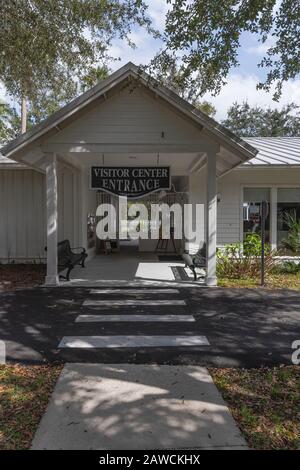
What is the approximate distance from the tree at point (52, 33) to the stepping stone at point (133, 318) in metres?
5.35

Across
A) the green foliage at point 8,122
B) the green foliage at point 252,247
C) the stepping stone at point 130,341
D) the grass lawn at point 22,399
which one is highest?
the green foliage at point 8,122

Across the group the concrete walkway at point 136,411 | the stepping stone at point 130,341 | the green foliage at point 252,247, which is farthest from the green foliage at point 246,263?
the concrete walkway at point 136,411

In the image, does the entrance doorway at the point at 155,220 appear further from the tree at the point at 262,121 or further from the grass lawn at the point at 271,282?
the tree at the point at 262,121

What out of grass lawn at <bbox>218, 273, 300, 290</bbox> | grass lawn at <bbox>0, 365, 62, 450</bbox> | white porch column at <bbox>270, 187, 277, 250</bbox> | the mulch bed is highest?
white porch column at <bbox>270, 187, 277, 250</bbox>

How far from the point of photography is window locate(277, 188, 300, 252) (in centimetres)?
1230

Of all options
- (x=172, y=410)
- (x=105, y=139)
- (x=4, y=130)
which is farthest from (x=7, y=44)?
(x=4, y=130)

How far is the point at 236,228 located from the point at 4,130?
26671mm

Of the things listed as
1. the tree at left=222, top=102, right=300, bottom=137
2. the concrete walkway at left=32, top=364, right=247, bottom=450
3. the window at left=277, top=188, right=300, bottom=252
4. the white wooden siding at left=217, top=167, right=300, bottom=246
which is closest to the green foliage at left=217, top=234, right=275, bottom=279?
the white wooden siding at left=217, top=167, right=300, bottom=246

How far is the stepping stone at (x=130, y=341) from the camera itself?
198 inches

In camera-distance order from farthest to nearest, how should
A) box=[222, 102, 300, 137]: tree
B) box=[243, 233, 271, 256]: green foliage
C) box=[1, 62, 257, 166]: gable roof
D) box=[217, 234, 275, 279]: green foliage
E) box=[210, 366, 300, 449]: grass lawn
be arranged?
box=[222, 102, 300, 137]: tree → box=[243, 233, 271, 256]: green foliage → box=[217, 234, 275, 279]: green foliage → box=[1, 62, 257, 166]: gable roof → box=[210, 366, 300, 449]: grass lawn

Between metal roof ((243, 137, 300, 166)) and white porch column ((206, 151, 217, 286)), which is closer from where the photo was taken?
white porch column ((206, 151, 217, 286))

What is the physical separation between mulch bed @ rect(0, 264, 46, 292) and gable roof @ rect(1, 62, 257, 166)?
3.05m

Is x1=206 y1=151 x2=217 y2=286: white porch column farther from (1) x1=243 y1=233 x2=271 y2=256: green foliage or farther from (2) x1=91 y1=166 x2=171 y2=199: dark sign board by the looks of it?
(1) x1=243 y1=233 x2=271 y2=256: green foliage
